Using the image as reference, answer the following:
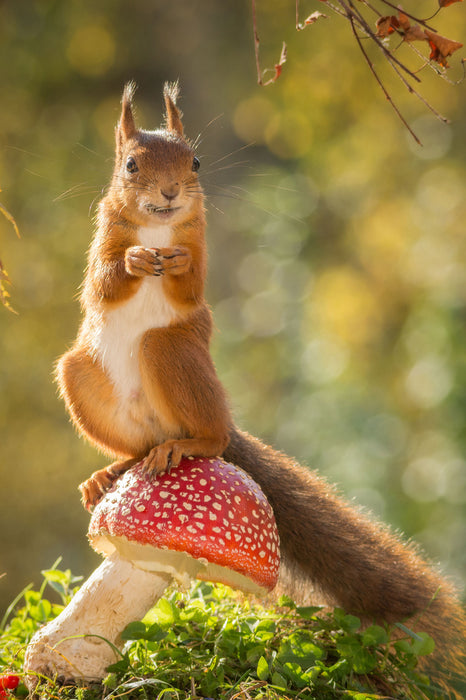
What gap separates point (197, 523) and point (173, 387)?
311mm

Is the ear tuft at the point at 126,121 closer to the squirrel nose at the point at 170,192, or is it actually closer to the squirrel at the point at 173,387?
the squirrel at the point at 173,387

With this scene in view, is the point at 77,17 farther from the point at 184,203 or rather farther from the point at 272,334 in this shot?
the point at 184,203

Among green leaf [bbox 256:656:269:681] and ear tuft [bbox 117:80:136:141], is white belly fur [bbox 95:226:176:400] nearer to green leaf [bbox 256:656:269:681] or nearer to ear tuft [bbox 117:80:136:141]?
ear tuft [bbox 117:80:136:141]

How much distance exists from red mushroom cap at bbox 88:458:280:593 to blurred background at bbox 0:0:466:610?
379 centimetres

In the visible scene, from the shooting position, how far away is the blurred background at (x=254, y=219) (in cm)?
581

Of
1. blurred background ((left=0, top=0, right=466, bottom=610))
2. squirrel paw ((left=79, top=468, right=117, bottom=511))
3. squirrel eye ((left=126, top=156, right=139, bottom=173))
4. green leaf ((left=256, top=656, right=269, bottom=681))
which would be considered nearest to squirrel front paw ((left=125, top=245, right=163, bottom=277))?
squirrel eye ((left=126, top=156, right=139, bottom=173))

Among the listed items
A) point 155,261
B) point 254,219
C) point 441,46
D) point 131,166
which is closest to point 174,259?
point 155,261

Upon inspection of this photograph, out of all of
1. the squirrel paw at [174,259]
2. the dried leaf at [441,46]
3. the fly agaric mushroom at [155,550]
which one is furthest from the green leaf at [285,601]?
the dried leaf at [441,46]

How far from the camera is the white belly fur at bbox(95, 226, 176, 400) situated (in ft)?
5.62

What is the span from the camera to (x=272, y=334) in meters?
6.49

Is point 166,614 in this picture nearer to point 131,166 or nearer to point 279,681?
point 279,681

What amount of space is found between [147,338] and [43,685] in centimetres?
82

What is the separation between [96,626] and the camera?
5.54 feet

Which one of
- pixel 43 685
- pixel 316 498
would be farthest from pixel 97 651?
pixel 316 498
